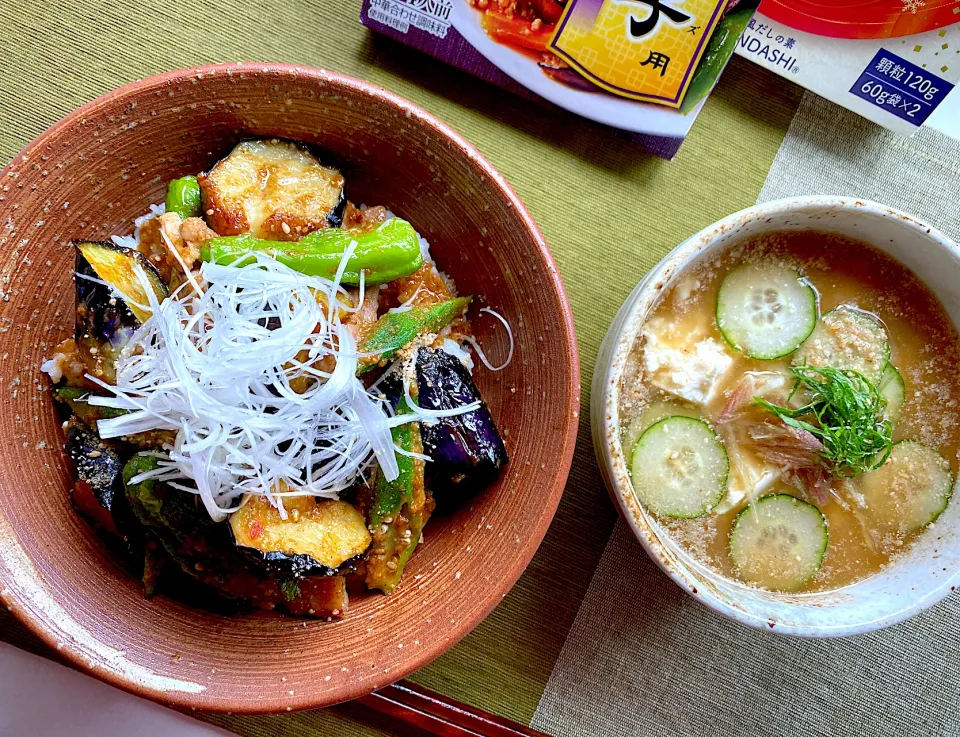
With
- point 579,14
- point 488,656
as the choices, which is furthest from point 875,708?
point 579,14

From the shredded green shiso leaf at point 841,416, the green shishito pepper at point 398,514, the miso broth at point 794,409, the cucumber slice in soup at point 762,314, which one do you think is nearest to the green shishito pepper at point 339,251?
the green shishito pepper at point 398,514

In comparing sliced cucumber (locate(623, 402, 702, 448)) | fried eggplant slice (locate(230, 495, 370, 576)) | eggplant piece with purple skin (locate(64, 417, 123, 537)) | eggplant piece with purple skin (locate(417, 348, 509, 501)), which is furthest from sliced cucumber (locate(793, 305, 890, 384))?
eggplant piece with purple skin (locate(64, 417, 123, 537))

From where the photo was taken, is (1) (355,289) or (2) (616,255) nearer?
(1) (355,289)

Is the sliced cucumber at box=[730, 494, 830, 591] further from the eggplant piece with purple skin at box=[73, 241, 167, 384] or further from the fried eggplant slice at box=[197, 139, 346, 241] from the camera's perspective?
the eggplant piece with purple skin at box=[73, 241, 167, 384]

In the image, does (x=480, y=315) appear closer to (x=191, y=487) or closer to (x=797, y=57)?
(x=191, y=487)

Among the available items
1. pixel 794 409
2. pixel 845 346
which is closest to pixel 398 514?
pixel 794 409

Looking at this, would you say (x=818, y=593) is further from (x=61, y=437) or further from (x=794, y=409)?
(x=61, y=437)
